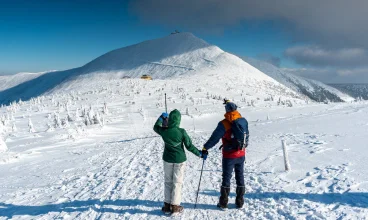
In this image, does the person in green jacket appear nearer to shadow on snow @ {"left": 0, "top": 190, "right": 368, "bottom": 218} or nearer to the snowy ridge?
shadow on snow @ {"left": 0, "top": 190, "right": 368, "bottom": 218}

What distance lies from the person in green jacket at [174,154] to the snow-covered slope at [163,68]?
53649 millimetres

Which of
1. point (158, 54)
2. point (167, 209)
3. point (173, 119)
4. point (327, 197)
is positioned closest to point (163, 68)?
point (158, 54)

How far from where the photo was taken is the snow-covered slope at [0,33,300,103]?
70812mm

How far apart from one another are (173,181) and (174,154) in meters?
0.58

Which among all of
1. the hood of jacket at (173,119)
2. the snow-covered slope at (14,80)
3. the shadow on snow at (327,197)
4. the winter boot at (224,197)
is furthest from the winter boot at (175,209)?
the snow-covered slope at (14,80)

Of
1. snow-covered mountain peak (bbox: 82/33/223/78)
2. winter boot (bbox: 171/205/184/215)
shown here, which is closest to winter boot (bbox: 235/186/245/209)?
winter boot (bbox: 171/205/184/215)

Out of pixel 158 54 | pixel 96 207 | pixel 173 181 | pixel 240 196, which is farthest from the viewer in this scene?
pixel 158 54

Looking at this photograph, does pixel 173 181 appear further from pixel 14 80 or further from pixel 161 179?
pixel 14 80

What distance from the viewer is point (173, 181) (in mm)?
5156

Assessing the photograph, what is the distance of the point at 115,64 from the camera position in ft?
299

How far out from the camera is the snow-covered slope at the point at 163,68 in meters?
70.8

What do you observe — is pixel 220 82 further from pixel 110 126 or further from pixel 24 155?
pixel 24 155

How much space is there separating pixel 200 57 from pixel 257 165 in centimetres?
8196

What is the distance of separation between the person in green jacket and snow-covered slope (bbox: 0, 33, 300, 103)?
53649mm
